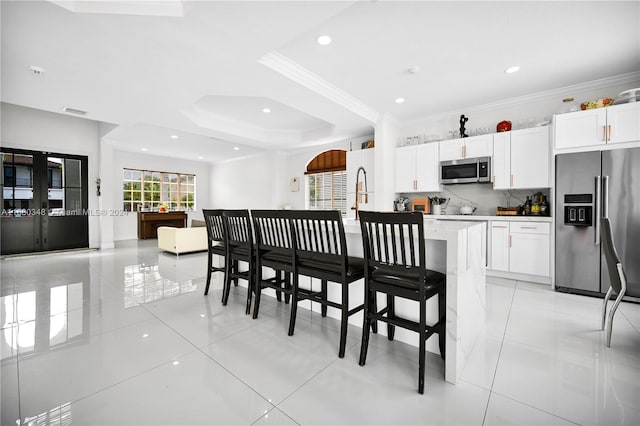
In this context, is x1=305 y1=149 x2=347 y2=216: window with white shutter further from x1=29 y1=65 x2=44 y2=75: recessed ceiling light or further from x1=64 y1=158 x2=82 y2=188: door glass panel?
x1=64 y1=158 x2=82 y2=188: door glass panel

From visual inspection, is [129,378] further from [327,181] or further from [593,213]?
[327,181]

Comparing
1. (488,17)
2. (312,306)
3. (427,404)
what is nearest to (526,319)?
(427,404)

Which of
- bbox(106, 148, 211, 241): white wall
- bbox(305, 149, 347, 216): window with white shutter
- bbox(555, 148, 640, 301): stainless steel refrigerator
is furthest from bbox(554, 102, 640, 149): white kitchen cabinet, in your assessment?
bbox(106, 148, 211, 241): white wall

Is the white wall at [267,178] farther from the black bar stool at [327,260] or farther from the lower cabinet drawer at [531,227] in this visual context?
the black bar stool at [327,260]

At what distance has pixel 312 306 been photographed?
2.77m

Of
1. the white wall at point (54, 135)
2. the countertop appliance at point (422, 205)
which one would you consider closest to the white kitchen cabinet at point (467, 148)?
the countertop appliance at point (422, 205)

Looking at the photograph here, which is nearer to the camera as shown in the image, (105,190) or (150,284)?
(150,284)

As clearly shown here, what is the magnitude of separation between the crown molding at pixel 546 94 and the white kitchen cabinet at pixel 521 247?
192cm

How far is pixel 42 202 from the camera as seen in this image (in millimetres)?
6066

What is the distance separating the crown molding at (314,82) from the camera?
10.2ft

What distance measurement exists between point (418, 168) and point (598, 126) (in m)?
2.28

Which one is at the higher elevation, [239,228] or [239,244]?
[239,228]

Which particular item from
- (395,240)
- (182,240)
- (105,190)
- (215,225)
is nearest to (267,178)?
(182,240)

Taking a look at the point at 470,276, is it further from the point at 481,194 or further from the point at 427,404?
the point at 481,194
